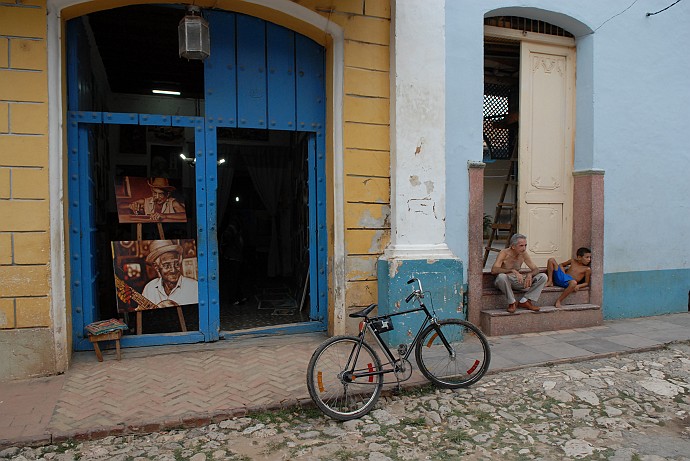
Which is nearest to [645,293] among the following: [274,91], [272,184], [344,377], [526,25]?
[526,25]

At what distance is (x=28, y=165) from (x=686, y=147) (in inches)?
333

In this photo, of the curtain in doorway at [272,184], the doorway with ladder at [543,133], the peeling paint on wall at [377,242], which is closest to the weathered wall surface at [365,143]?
the peeling paint on wall at [377,242]

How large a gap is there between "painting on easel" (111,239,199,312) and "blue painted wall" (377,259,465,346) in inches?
84.4

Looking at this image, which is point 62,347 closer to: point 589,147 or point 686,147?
point 589,147

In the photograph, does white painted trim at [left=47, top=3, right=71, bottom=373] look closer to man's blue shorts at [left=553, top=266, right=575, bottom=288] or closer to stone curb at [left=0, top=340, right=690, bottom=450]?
stone curb at [left=0, top=340, right=690, bottom=450]

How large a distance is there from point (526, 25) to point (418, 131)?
8.79 ft

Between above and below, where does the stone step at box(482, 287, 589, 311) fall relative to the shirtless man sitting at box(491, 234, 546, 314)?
below

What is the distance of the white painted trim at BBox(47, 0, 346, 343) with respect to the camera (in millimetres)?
4414

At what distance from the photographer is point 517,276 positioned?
6.04m

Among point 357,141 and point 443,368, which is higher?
point 357,141

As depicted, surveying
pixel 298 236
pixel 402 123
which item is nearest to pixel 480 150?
pixel 402 123

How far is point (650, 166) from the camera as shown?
6945 mm

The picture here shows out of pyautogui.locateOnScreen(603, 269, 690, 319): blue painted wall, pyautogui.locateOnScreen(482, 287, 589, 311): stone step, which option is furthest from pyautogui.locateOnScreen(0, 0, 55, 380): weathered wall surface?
pyautogui.locateOnScreen(603, 269, 690, 319): blue painted wall

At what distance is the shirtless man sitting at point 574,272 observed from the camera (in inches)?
255
